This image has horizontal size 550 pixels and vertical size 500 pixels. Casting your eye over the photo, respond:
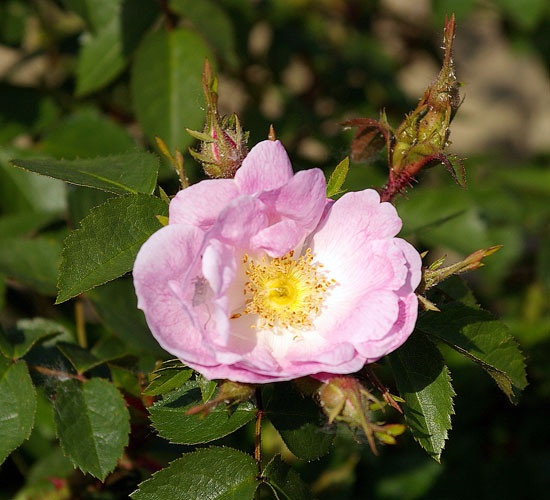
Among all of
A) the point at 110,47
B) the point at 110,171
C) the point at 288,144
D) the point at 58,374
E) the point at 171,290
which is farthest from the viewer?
the point at 288,144

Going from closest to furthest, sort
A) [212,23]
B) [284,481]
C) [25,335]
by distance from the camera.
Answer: [284,481], [25,335], [212,23]

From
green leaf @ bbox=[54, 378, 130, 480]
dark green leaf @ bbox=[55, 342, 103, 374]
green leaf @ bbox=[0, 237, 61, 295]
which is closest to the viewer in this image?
green leaf @ bbox=[54, 378, 130, 480]

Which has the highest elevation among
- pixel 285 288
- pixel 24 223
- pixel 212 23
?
pixel 212 23

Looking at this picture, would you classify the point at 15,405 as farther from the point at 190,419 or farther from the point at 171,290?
the point at 171,290

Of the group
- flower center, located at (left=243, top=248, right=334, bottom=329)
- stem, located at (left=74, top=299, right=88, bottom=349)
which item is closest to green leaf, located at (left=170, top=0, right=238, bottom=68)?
stem, located at (left=74, top=299, right=88, bottom=349)

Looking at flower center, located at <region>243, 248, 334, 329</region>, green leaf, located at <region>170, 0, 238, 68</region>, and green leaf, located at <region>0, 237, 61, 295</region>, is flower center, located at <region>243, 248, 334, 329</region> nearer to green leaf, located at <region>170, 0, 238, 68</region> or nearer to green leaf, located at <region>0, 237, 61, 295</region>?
green leaf, located at <region>0, 237, 61, 295</region>

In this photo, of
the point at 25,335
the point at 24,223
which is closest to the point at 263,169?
the point at 25,335

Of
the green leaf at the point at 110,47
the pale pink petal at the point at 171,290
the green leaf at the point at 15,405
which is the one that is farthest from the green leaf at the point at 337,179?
the green leaf at the point at 110,47
